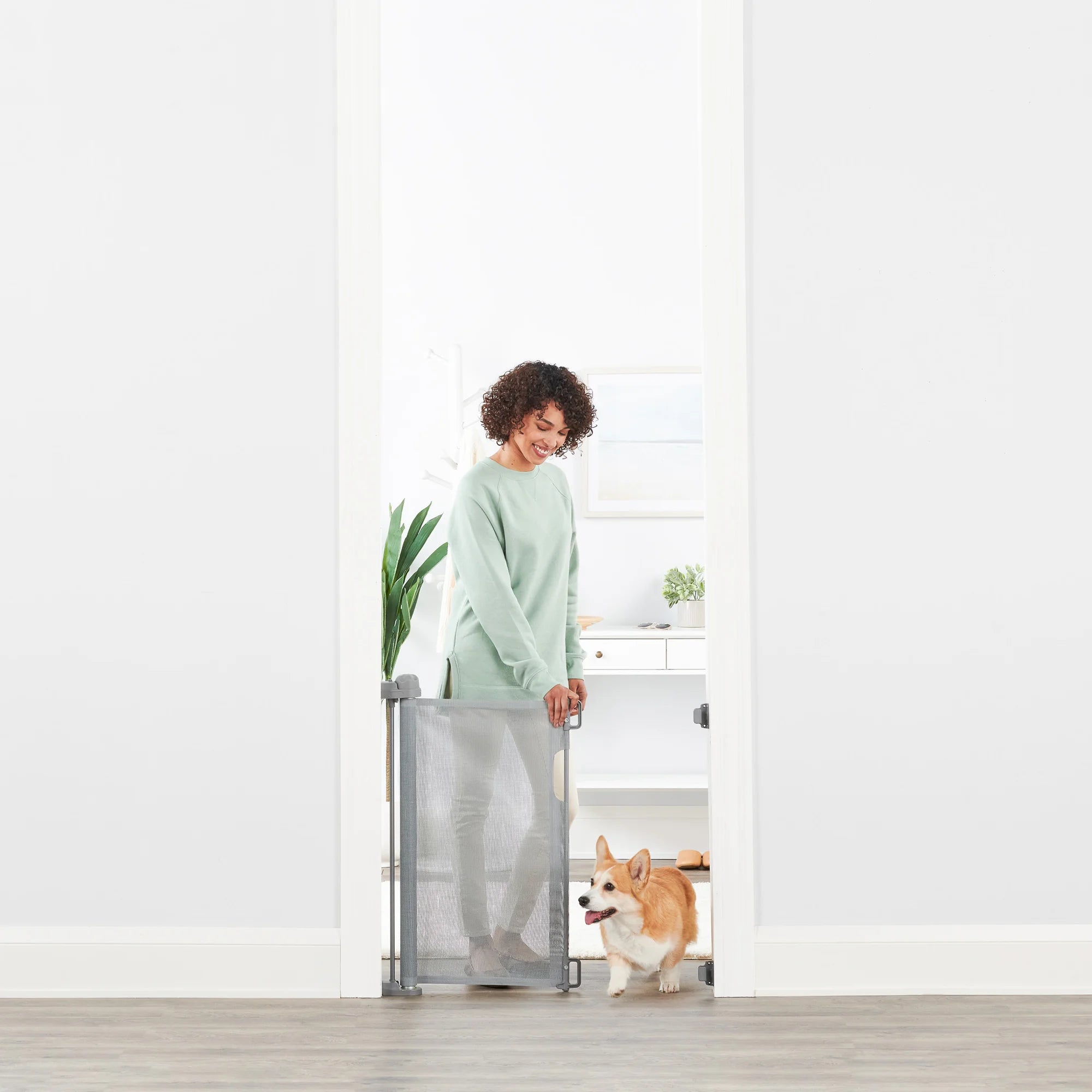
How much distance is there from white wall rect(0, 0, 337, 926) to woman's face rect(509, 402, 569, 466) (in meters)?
0.42

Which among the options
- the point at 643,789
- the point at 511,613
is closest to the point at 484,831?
the point at 511,613

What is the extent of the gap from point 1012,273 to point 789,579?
0.79 m

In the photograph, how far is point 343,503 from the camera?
2.19m

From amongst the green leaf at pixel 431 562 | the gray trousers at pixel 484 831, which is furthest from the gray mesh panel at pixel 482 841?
the green leaf at pixel 431 562

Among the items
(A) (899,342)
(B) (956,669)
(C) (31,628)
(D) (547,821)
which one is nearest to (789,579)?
(B) (956,669)

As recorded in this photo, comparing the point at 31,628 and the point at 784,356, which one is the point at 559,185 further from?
the point at 31,628

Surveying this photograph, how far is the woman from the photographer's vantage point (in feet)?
7.20

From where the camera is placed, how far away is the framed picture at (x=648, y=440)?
12.8ft

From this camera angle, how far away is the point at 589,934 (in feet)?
8.79

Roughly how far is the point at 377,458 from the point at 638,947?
1.16 metres

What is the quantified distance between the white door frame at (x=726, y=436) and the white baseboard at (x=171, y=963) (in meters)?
0.85

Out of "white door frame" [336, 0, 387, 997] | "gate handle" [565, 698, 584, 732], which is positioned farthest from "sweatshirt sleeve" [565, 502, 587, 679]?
"white door frame" [336, 0, 387, 997]

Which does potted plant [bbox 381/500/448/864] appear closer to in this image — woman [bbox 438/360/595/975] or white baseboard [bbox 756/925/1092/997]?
woman [bbox 438/360/595/975]

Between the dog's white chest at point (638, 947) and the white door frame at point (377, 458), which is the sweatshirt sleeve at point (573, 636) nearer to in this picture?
the white door frame at point (377, 458)
